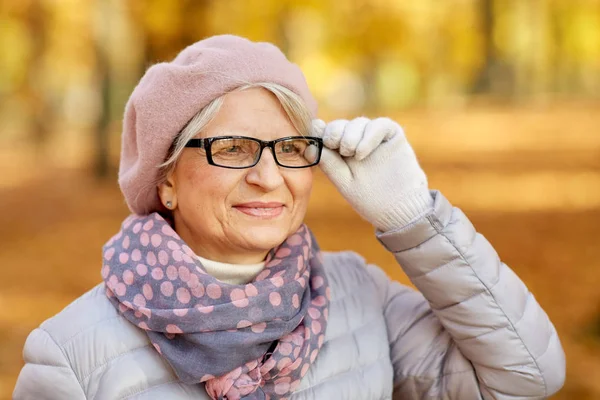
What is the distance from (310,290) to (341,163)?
0.38m

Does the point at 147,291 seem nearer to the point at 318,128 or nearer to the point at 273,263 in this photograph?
the point at 273,263

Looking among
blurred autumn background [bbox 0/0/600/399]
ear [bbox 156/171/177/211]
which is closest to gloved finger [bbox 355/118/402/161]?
ear [bbox 156/171/177/211]

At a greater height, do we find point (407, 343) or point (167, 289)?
point (167, 289)

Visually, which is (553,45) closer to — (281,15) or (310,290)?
(281,15)

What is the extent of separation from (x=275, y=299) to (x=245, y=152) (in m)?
0.40

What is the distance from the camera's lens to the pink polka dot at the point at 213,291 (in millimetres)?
2053

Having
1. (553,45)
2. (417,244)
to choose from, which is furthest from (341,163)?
(553,45)

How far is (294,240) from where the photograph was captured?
232 centimetres

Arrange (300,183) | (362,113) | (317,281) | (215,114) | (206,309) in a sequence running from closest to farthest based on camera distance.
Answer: (206,309), (215,114), (300,183), (317,281), (362,113)

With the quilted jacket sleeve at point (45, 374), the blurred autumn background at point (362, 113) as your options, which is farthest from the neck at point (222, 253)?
the blurred autumn background at point (362, 113)

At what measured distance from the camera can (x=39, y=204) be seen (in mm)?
14781

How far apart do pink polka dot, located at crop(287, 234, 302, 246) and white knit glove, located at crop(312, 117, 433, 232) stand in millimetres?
186

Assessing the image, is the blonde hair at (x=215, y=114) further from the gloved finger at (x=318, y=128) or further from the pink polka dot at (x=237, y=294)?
the pink polka dot at (x=237, y=294)

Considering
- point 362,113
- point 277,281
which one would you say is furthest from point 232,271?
point 362,113
